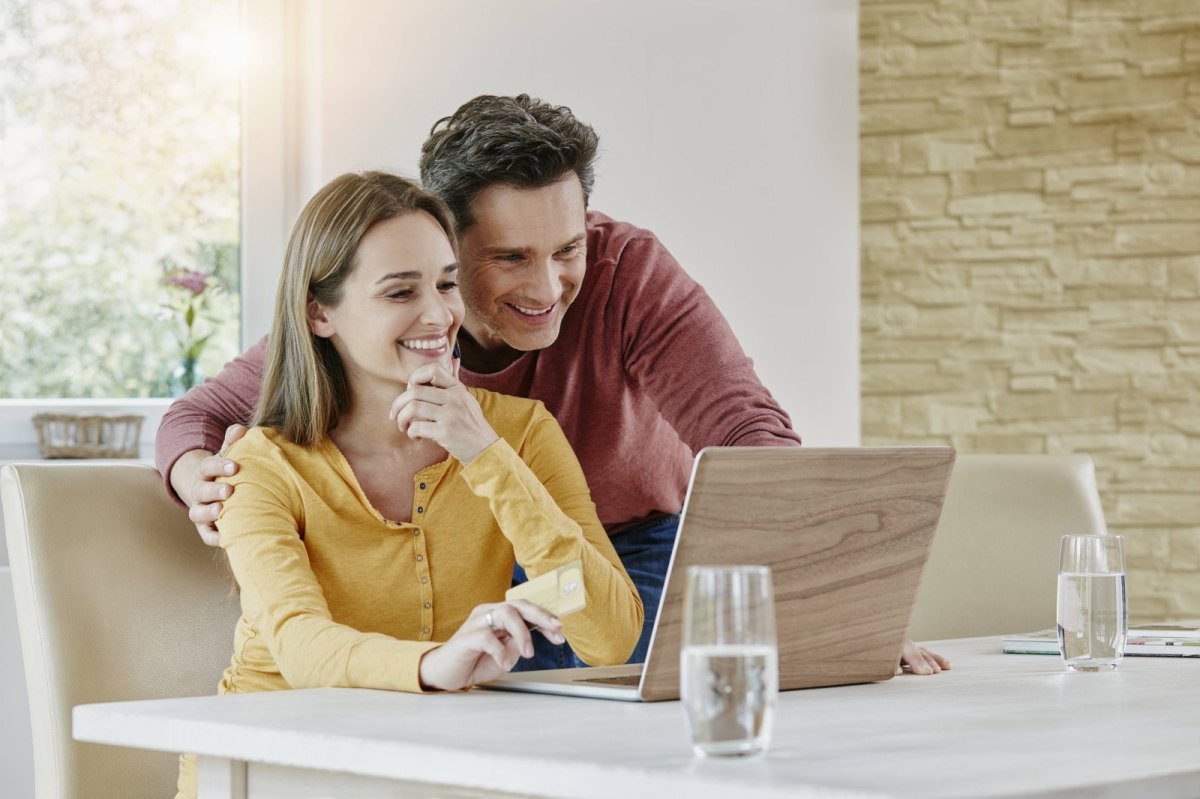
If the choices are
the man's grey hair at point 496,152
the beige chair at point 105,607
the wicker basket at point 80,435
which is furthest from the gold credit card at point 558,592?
the wicker basket at point 80,435

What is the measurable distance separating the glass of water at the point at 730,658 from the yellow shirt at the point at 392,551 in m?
0.62

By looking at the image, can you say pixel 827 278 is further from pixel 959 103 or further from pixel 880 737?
pixel 880 737

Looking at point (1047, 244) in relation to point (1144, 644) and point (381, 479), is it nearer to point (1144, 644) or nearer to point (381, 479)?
point (1144, 644)

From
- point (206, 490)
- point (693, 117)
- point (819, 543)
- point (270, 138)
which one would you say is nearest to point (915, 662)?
point (819, 543)

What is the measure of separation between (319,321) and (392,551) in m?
0.31

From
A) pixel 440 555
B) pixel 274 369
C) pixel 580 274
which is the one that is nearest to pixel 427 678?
pixel 440 555

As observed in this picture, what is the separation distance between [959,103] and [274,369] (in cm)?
260

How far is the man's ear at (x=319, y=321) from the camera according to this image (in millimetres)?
1790

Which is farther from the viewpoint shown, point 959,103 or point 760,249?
point 959,103

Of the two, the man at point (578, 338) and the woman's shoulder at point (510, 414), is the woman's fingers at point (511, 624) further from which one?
the man at point (578, 338)

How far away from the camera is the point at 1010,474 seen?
7.84ft

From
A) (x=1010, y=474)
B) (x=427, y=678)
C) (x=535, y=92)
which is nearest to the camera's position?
(x=427, y=678)

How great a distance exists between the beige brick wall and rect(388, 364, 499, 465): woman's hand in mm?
2464

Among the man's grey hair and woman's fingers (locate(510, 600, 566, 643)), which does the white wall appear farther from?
woman's fingers (locate(510, 600, 566, 643))
